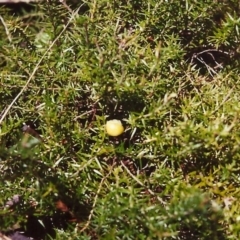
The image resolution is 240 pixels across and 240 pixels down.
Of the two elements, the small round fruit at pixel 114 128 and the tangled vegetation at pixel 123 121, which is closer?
the tangled vegetation at pixel 123 121

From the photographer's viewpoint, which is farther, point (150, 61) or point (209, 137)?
point (150, 61)

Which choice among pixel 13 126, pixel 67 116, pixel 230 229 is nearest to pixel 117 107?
pixel 67 116

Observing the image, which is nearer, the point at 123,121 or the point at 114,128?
the point at 114,128

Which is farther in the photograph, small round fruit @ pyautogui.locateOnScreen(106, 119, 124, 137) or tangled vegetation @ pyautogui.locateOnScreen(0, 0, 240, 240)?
small round fruit @ pyautogui.locateOnScreen(106, 119, 124, 137)

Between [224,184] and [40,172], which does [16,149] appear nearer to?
[40,172]
